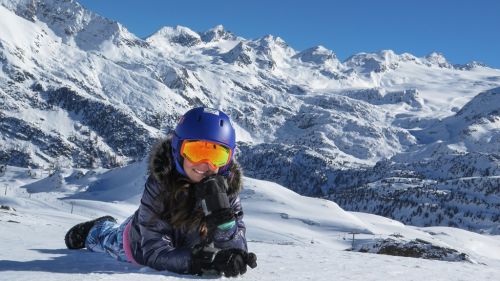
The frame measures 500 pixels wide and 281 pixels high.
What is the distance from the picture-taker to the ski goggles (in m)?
6.63

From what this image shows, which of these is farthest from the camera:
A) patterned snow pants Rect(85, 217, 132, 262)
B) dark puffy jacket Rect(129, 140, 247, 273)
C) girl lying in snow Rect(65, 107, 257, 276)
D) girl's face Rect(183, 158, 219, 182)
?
patterned snow pants Rect(85, 217, 132, 262)

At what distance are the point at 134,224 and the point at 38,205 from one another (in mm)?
116421

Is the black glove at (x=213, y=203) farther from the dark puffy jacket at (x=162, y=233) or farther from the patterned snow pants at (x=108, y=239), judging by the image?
the patterned snow pants at (x=108, y=239)

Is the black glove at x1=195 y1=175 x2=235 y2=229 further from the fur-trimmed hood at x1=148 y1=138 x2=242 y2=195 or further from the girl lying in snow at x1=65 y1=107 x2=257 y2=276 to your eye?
the fur-trimmed hood at x1=148 y1=138 x2=242 y2=195

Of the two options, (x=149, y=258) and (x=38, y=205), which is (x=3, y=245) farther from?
(x=38, y=205)

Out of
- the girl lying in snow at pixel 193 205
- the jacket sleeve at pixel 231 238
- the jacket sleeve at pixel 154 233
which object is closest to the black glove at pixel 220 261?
the girl lying in snow at pixel 193 205

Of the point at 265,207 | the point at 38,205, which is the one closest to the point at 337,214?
the point at 265,207

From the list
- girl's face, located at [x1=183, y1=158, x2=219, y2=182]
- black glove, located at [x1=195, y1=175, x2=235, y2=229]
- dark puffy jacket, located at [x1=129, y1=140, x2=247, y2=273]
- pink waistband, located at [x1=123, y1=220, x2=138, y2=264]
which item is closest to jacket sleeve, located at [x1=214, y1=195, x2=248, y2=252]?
dark puffy jacket, located at [x1=129, y1=140, x2=247, y2=273]

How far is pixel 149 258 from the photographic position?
687cm

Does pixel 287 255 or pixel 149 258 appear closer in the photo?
pixel 149 258

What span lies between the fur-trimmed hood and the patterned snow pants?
1486 millimetres

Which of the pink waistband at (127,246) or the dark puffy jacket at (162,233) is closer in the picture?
the dark puffy jacket at (162,233)

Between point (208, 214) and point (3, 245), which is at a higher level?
point (208, 214)

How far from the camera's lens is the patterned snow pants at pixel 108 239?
8227mm
